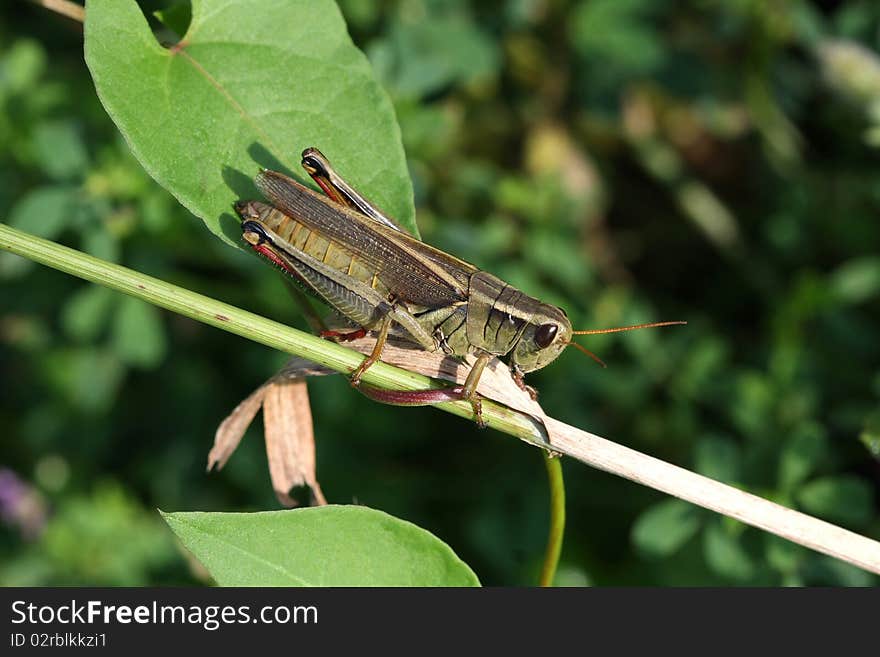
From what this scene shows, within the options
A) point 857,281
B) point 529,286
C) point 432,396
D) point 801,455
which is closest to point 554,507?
point 432,396

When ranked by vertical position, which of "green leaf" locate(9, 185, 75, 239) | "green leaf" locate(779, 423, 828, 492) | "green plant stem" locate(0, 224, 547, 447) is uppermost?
"green leaf" locate(779, 423, 828, 492)

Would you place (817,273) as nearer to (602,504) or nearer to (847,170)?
(847,170)

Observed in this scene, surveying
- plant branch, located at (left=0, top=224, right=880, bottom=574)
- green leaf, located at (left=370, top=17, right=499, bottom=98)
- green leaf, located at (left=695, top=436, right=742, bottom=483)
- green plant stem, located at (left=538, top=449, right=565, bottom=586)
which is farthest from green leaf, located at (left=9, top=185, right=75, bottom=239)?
green leaf, located at (left=695, top=436, right=742, bottom=483)

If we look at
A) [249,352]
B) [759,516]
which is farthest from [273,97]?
[249,352]

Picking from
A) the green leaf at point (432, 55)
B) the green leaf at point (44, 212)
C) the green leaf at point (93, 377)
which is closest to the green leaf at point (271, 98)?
the green leaf at point (44, 212)

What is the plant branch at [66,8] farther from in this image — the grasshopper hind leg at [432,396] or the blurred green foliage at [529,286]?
the grasshopper hind leg at [432,396]

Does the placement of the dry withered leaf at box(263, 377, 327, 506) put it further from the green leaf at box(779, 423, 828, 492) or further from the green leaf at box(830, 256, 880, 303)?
the green leaf at box(830, 256, 880, 303)
